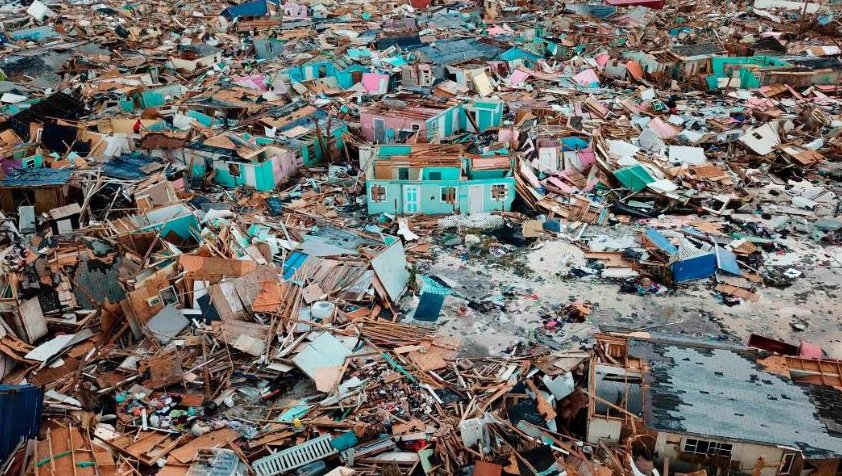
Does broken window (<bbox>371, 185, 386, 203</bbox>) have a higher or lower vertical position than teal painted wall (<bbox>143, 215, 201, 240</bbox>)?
lower

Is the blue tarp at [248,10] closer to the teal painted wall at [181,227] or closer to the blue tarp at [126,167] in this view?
the blue tarp at [126,167]

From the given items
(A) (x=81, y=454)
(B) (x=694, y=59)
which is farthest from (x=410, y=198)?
(B) (x=694, y=59)

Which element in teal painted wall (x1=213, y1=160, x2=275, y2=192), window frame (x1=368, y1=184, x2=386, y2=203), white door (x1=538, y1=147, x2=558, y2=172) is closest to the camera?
window frame (x1=368, y1=184, x2=386, y2=203)

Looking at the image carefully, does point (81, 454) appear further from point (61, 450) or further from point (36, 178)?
point (36, 178)

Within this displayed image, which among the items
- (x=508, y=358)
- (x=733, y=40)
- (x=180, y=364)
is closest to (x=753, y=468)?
(x=508, y=358)

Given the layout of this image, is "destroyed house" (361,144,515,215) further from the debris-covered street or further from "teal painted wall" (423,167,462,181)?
the debris-covered street

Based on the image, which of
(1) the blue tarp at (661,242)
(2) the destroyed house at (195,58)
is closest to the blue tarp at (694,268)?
(1) the blue tarp at (661,242)

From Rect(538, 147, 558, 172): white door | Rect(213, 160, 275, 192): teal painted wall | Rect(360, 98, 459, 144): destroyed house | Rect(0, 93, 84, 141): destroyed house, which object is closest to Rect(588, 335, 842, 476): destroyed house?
Rect(538, 147, 558, 172): white door

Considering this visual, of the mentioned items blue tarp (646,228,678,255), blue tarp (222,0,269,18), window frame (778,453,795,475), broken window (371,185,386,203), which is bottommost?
blue tarp (646,228,678,255)

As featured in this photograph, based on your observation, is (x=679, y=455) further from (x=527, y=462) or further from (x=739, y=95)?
(x=739, y=95)

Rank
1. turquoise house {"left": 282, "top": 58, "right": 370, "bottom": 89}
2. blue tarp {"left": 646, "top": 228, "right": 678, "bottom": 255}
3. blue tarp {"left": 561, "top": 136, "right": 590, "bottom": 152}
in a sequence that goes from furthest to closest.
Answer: turquoise house {"left": 282, "top": 58, "right": 370, "bottom": 89}, blue tarp {"left": 561, "top": 136, "right": 590, "bottom": 152}, blue tarp {"left": 646, "top": 228, "right": 678, "bottom": 255}

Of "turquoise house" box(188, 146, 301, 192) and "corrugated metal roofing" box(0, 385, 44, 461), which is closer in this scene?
"corrugated metal roofing" box(0, 385, 44, 461)
